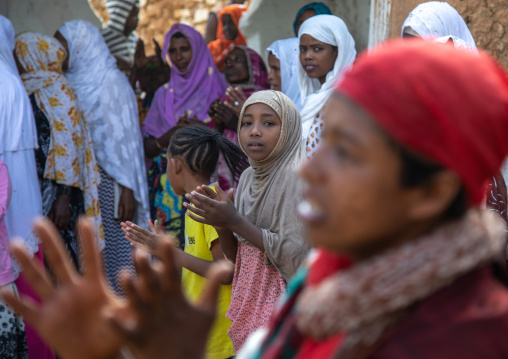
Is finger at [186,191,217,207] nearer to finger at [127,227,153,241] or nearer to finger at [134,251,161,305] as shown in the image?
finger at [127,227,153,241]

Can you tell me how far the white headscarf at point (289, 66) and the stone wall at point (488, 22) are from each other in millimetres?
1362

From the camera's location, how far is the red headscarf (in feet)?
3.31

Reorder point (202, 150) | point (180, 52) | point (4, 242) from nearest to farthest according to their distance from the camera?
1. point (202, 150)
2. point (4, 242)
3. point (180, 52)

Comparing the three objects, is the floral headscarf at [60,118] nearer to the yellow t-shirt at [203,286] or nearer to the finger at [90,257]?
the yellow t-shirt at [203,286]

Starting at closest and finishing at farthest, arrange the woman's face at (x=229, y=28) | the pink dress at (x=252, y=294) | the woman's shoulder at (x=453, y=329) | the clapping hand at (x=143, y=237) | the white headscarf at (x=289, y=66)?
the woman's shoulder at (x=453, y=329) → the clapping hand at (x=143, y=237) → the pink dress at (x=252, y=294) → the white headscarf at (x=289, y=66) → the woman's face at (x=229, y=28)

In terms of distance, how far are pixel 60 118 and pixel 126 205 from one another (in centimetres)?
87

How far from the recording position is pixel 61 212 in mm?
5027

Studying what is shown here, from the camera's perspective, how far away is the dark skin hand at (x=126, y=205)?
5.45 m

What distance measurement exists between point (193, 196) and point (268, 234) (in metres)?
0.45

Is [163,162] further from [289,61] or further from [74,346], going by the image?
[74,346]

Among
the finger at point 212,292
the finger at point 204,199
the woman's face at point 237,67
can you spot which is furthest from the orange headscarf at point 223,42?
the finger at point 212,292

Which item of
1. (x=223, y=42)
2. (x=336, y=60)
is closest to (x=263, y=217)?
(x=336, y=60)

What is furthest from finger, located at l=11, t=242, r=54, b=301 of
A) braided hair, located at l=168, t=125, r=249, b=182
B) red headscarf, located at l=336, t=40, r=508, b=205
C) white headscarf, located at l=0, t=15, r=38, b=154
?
white headscarf, located at l=0, t=15, r=38, b=154

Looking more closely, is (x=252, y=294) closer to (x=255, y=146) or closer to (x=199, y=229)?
(x=199, y=229)
